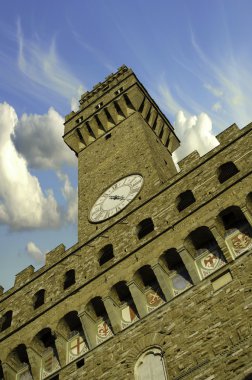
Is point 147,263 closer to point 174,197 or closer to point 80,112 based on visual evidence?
point 174,197

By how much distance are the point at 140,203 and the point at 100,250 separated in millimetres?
1913

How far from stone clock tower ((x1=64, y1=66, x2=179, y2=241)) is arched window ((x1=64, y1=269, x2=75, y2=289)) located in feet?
5.45

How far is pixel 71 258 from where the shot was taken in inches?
609

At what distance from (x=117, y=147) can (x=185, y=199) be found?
21.4 feet

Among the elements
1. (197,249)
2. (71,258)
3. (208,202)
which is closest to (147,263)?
(197,249)

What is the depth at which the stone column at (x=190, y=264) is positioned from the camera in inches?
473

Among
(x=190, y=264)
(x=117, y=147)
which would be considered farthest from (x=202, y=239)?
(x=117, y=147)

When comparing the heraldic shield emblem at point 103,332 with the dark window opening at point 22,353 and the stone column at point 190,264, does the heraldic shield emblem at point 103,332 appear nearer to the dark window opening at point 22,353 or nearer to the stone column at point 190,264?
the dark window opening at point 22,353

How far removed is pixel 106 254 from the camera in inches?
587

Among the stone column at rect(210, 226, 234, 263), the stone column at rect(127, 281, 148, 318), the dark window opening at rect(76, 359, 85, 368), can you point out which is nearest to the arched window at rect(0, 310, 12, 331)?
the dark window opening at rect(76, 359, 85, 368)

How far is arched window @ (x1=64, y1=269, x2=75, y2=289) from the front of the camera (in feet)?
49.3

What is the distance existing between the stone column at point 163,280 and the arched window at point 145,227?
198cm

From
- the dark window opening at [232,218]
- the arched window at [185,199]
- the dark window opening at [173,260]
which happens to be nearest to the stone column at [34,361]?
the dark window opening at [173,260]

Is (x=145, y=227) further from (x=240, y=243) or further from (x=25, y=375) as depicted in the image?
(x=25, y=375)
